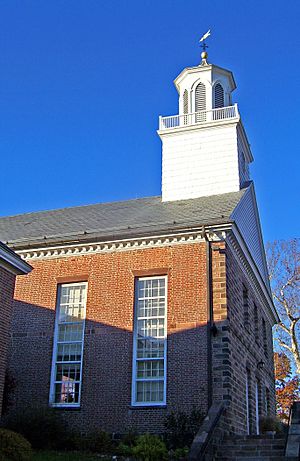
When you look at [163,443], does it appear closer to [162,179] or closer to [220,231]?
[220,231]

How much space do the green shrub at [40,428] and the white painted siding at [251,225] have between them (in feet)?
27.5

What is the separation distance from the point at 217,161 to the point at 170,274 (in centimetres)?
710

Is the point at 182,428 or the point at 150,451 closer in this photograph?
the point at 150,451

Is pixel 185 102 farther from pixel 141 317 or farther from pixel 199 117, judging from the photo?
pixel 141 317

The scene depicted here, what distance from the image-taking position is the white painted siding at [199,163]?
2328 centimetres

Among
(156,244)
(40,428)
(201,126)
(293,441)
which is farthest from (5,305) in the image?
(201,126)

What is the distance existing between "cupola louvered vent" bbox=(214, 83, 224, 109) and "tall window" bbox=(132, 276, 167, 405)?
34.1ft

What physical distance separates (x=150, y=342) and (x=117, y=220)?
5217 mm

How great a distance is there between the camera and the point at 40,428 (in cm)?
1634

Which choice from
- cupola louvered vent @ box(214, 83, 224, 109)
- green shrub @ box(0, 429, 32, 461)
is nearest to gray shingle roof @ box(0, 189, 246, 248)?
cupola louvered vent @ box(214, 83, 224, 109)

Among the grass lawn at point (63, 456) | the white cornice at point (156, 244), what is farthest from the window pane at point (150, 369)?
the white cornice at point (156, 244)

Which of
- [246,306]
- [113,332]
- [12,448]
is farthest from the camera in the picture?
[246,306]

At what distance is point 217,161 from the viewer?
77.9 feet

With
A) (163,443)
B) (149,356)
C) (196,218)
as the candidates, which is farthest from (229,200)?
(163,443)
